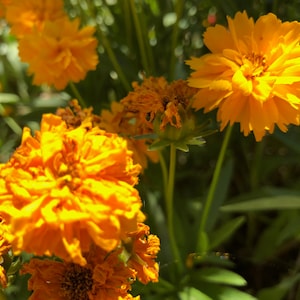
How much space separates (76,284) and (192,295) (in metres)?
0.26

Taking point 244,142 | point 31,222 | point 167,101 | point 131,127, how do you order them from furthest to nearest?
point 244,142 < point 131,127 < point 167,101 < point 31,222

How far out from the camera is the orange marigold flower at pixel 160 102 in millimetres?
650

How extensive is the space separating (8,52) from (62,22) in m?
0.48

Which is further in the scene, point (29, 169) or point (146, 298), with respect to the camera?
point (146, 298)

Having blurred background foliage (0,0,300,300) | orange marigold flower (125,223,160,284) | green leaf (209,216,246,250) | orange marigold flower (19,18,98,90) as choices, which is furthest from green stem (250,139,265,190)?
orange marigold flower (125,223,160,284)

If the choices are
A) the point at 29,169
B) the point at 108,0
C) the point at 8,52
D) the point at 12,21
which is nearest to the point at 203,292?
the point at 29,169

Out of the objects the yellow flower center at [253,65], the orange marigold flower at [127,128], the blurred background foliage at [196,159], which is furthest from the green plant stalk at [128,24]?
the yellow flower center at [253,65]

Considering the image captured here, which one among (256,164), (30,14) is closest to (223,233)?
(256,164)

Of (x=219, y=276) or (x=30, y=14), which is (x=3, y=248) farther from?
(x=30, y=14)

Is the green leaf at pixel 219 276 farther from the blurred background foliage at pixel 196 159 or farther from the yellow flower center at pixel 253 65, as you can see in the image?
the yellow flower center at pixel 253 65

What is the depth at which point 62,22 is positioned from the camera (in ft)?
2.88

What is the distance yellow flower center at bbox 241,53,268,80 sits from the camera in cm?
65

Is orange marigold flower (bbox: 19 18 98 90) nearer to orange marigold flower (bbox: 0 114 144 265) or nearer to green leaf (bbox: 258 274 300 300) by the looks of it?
orange marigold flower (bbox: 0 114 144 265)

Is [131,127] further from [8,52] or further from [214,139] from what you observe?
[8,52]
